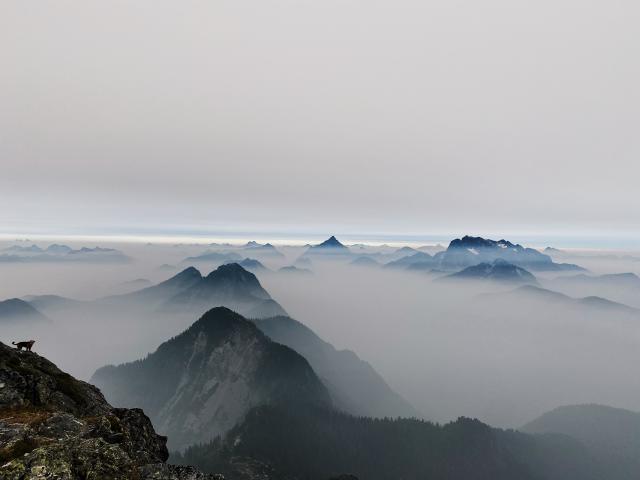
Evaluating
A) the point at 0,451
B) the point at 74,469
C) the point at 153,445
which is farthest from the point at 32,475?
the point at 153,445

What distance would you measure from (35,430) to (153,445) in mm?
18585

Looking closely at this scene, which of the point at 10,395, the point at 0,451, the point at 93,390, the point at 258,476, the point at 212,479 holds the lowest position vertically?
the point at 258,476

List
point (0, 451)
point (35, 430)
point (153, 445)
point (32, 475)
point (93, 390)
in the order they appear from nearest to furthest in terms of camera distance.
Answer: point (32, 475), point (0, 451), point (35, 430), point (153, 445), point (93, 390)

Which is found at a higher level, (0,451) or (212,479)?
(0,451)

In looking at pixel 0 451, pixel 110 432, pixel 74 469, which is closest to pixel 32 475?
pixel 74 469

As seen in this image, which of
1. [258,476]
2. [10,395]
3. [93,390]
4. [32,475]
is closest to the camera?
[32,475]

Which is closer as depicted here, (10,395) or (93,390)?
(10,395)

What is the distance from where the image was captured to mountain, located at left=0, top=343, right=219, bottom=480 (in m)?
26.3

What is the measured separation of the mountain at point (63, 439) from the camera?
86.4ft

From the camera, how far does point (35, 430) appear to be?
105ft

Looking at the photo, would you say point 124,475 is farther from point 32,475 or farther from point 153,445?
Answer: point 153,445

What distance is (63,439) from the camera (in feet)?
95.2

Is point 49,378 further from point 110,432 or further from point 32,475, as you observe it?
point 32,475

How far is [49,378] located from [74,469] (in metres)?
30.9
